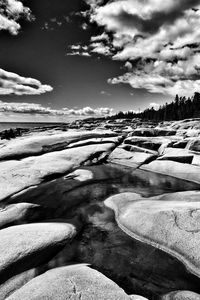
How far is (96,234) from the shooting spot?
720cm

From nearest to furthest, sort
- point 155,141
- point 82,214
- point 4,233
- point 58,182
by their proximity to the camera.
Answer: point 4,233
point 82,214
point 58,182
point 155,141

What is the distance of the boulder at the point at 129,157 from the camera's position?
17.3m

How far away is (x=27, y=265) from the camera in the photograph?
5258 mm

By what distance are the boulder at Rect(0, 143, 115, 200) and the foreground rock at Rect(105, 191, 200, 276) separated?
6.11m

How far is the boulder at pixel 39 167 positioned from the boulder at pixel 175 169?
513 centimetres

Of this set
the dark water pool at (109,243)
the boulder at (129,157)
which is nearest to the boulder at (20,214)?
the dark water pool at (109,243)

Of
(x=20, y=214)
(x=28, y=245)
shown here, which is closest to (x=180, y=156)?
(x=20, y=214)

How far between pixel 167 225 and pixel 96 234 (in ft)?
8.54

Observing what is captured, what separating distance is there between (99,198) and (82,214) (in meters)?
1.99

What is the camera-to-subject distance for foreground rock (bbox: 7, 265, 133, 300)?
3990 mm

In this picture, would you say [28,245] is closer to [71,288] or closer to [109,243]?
[71,288]

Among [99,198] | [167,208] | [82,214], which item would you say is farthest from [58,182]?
[167,208]

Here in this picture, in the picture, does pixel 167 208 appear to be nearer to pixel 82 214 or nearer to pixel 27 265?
pixel 82 214

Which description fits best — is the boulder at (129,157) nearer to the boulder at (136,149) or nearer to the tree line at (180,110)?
the boulder at (136,149)
